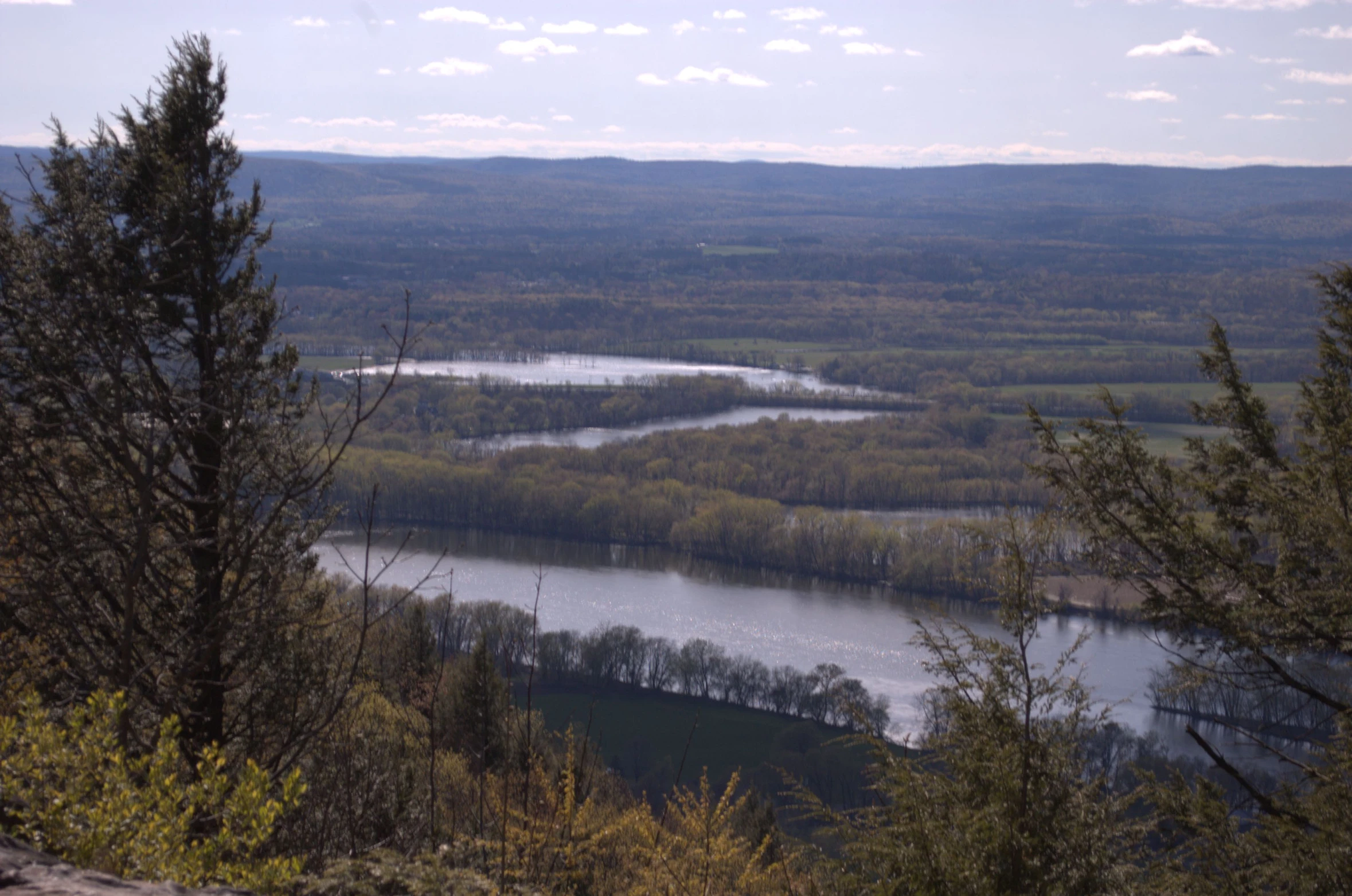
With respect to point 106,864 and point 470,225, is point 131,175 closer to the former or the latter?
point 106,864

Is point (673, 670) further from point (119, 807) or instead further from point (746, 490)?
point (119, 807)

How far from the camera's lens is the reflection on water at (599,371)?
74250mm

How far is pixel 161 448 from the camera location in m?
3.98

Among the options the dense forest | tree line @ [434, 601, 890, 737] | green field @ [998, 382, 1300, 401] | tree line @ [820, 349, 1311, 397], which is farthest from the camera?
tree line @ [820, 349, 1311, 397]

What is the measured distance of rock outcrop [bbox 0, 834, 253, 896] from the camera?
7.63 ft

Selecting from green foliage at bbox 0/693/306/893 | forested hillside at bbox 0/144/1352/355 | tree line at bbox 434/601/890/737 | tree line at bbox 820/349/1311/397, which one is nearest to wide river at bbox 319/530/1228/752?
tree line at bbox 434/601/890/737

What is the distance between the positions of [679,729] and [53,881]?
69.1 ft

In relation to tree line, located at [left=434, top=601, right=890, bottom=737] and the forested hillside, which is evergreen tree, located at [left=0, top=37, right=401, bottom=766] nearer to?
tree line, located at [left=434, top=601, right=890, bottom=737]

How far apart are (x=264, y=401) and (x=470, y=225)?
159 metres

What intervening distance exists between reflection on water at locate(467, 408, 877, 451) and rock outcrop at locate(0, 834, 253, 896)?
49321 mm

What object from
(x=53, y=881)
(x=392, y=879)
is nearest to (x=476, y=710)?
(x=392, y=879)

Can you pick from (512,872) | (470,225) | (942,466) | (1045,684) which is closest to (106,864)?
(512,872)

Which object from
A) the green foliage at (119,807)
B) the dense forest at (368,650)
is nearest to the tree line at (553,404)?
the dense forest at (368,650)

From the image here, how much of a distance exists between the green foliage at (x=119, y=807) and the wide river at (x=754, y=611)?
18.7 metres
